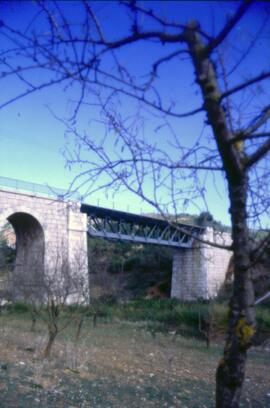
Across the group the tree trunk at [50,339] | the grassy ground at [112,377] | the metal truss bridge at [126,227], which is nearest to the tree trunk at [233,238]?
the grassy ground at [112,377]

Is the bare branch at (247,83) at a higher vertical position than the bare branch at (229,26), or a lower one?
lower

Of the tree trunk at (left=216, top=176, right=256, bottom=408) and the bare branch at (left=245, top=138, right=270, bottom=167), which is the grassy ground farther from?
the bare branch at (left=245, top=138, right=270, bottom=167)

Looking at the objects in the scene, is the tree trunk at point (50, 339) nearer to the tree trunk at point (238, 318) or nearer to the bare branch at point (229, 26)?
the tree trunk at point (238, 318)

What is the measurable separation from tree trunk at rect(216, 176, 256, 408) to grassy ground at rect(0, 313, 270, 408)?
12.1 feet

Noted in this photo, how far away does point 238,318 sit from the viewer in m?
2.47

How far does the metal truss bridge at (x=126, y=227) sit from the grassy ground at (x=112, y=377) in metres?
22.3

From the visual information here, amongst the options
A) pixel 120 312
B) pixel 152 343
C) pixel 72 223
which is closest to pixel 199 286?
pixel 72 223

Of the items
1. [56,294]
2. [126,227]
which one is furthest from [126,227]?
[56,294]

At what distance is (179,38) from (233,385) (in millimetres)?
1750

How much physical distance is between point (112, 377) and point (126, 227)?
31.8 metres

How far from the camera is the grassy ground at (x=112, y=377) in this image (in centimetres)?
648

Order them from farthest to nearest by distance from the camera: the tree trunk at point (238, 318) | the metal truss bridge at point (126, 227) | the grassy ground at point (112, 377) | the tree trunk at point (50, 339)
Result: the metal truss bridge at point (126, 227) < the tree trunk at point (50, 339) < the grassy ground at point (112, 377) < the tree trunk at point (238, 318)

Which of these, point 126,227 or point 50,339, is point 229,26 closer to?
point 50,339

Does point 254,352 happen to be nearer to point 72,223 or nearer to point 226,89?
point 226,89
